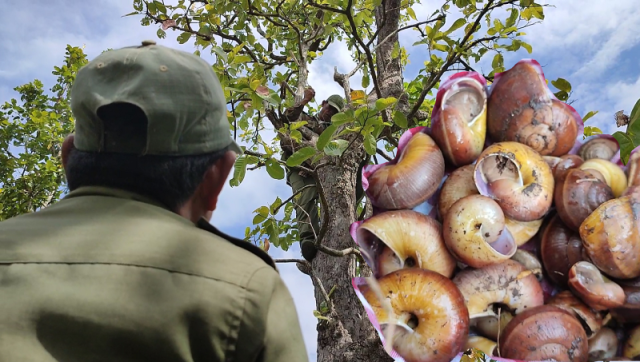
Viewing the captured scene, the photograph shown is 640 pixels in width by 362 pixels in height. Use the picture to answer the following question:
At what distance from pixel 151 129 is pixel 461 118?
1082 mm

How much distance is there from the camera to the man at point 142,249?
0.78m

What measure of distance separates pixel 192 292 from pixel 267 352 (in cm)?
16

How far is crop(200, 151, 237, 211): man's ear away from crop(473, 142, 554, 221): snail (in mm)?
854

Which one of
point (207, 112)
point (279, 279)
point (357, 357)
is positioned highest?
point (207, 112)

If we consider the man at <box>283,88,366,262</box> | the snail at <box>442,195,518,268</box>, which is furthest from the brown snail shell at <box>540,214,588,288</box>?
the man at <box>283,88,366,262</box>

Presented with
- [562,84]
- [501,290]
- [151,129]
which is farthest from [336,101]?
[151,129]

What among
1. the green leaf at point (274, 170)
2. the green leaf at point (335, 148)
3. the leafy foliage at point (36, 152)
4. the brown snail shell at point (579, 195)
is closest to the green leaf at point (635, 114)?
the brown snail shell at point (579, 195)

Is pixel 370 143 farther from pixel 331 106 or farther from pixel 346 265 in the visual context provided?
pixel 331 106

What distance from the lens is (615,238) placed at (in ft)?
4.74

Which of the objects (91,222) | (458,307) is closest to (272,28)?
(458,307)

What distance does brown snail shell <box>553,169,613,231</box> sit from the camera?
1.52 meters

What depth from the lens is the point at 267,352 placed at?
84 centimetres

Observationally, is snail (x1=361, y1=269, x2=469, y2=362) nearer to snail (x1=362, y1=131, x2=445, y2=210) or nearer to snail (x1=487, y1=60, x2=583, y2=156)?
snail (x1=362, y1=131, x2=445, y2=210)

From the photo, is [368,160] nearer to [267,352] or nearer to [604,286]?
[604,286]
